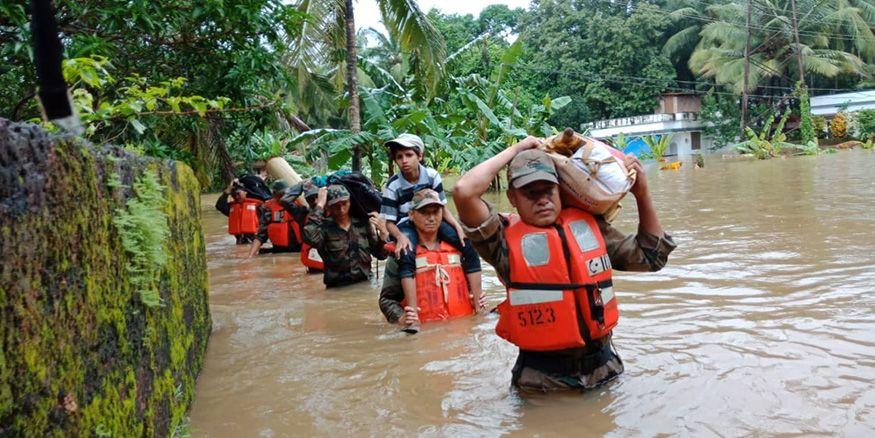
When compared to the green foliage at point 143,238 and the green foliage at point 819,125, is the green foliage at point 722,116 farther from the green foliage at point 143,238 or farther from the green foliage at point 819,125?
the green foliage at point 143,238

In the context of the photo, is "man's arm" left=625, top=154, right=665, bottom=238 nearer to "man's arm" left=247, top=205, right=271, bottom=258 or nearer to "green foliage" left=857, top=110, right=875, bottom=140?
"man's arm" left=247, top=205, right=271, bottom=258

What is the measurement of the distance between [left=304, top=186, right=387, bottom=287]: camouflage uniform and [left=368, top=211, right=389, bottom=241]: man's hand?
0.19 meters

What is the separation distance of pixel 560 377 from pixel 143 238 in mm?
2262

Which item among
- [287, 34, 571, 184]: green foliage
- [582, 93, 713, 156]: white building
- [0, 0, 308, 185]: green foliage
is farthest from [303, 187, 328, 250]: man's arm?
[582, 93, 713, 156]: white building

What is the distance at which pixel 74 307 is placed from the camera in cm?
257

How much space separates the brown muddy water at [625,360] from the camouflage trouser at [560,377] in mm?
66

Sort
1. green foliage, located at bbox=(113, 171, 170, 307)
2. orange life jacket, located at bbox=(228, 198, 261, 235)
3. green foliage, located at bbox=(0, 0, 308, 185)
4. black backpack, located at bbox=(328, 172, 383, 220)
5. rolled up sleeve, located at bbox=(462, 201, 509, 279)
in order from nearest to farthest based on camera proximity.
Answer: green foliage, located at bbox=(113, 171, 170, 307) → rolled up sleeve, located at bbox=(462, 201, 509, 279) → green foliage, located at bbox=(0, 0, 308, 185) → black backpack, located at bbox=(328, 172, 383, 220) → orange life jacket, located at bbox=(228, 198, 261, 235)

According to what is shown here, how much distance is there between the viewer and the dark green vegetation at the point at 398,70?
21.9ft

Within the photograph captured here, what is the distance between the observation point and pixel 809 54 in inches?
1810

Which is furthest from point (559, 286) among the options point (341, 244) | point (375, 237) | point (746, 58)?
point (746, 58)

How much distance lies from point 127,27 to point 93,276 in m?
4.69

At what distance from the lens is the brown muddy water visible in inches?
157

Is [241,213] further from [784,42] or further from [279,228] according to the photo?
[784,42]

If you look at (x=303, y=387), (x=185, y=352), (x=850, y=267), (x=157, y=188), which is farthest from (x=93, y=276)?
(x=850, y=267)
